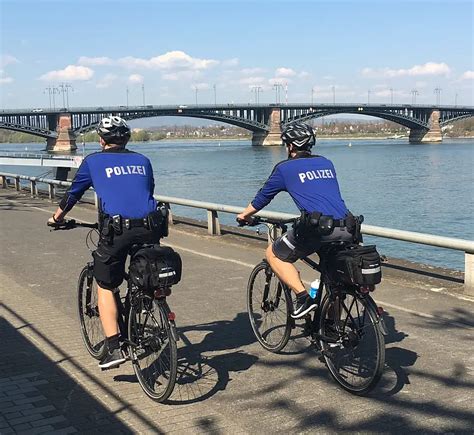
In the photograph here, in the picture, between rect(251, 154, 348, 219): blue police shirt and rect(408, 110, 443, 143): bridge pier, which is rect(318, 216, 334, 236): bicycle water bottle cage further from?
rect(408, 110, 443, 143): bridge pier

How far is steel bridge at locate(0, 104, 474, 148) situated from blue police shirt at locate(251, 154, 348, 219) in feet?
258

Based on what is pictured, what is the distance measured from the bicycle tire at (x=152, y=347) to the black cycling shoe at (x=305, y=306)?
1.06 m

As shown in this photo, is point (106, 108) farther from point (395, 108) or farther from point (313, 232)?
point (313, 232)

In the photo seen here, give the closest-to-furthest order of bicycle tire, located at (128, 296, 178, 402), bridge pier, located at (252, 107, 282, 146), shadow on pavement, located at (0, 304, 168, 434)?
1. shadow on pavement, located at (0, 304, 168, 434)
2. bicycle tire, located at (128, 296, 178, 402)
3. bridge pier, located at (252, 107, 282, 146)

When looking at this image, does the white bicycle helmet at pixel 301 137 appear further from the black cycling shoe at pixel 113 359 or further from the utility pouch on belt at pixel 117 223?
the black cycling shoe at pixel 113 359

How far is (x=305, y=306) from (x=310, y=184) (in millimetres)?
874

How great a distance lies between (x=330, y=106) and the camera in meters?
96.2

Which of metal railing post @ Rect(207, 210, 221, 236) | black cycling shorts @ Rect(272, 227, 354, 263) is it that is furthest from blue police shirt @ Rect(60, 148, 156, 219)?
metal railing post @ Rect(207, 210, 221, 236)

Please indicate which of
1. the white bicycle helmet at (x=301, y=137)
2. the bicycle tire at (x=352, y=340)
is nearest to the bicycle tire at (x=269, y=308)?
the bicycle tire at (x=352, y=340)

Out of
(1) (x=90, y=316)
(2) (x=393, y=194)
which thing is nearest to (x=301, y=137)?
(1) (x=90, y=316)

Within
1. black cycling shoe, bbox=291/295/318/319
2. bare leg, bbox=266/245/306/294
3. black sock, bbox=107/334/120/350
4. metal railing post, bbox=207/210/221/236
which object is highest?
bare leg, bbox=266/245/306/294

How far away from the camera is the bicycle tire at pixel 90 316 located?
4.92 meters

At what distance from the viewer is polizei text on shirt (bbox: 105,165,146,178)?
4195 millimetres

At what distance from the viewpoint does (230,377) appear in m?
4.54
